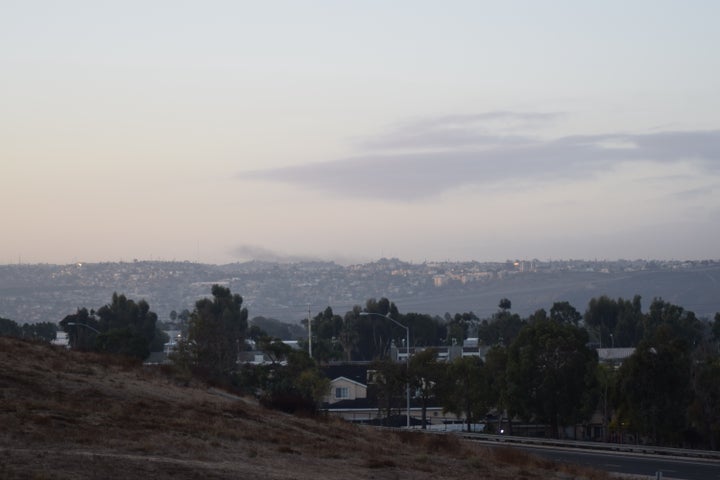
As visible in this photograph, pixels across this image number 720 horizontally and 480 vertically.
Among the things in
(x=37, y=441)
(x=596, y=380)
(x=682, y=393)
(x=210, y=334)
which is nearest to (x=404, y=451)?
(x=37, y=441)

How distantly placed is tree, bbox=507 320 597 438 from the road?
37.9ft

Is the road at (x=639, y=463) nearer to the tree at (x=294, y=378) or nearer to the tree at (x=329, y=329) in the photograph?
the tree at (x=294, y=378)

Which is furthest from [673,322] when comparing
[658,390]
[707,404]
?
[707,404]

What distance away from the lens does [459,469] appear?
99.0 feet

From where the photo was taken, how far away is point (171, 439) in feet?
87.0

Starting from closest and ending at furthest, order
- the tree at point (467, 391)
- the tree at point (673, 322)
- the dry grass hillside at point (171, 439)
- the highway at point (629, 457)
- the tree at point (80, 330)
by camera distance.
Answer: the dry grass hillside at point (171, 439) → the highway at point (629, 457) → the tree at point (467, 391) → the tree at point (80, 330) → the tree at point (673, 322)

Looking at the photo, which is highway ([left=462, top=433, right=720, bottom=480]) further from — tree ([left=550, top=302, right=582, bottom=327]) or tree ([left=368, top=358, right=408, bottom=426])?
tree ([left=550, top=302, right=582, bottom=327])

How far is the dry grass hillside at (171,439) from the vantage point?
22.2 meters

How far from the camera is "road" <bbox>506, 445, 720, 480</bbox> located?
4316 centimetres

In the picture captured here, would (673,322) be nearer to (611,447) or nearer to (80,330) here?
(80,330)

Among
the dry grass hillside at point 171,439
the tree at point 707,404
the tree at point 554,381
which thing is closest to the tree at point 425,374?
the tree at point 554,381

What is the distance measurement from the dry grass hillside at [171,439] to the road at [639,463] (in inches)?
317

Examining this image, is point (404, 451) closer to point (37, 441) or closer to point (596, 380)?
point (37, 441)

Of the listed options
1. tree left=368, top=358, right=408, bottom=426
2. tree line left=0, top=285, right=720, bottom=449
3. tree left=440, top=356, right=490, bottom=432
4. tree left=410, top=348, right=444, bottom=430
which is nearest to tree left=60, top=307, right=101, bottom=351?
tree line left=0, top=285, right=720, bottom=449
